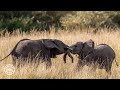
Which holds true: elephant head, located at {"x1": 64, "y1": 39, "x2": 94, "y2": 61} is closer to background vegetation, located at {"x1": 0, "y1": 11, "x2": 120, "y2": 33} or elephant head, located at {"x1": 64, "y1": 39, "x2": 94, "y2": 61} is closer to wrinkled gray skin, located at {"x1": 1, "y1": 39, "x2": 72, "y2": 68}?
wrinkled gray skin, located at {"x1": 1, "y1": 39, "x2": 72, "y2": 68}

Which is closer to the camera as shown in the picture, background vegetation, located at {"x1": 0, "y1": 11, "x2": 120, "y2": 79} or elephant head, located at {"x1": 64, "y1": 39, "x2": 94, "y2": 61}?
background vegetation, located at {"x1": 0, "y1": 11, "x2": 120, "y2": 79}

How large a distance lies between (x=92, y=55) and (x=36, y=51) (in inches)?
41.0

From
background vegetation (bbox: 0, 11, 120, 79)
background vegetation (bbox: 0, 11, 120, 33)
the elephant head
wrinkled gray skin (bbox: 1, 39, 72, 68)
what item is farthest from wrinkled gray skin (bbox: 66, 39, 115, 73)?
background vegetation (bbox: 0, 11, 120, 33)

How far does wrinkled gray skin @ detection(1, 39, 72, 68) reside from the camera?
8289 millimetres

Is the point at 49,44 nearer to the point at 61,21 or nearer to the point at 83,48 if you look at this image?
the point at 83,48

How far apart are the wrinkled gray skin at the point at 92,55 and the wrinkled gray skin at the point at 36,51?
0.92 ft

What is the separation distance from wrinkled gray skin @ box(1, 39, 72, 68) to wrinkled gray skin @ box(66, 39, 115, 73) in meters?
0.28

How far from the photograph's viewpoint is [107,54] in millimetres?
8469

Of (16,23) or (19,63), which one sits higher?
(16,23)
